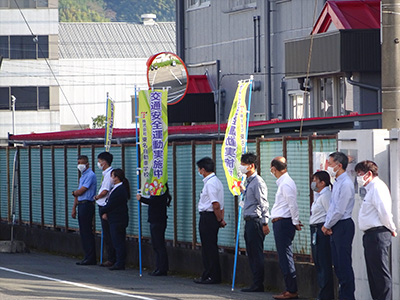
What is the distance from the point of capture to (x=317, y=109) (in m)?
23.8

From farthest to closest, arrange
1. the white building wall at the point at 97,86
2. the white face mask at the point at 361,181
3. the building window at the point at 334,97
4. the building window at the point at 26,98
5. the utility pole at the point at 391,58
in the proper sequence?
1. the white building wall at the point at 97,86
2. the building window at the point at 26,98
3. the building window at the point at 334,97
4. the utility pole at the point at 391,58
5. the white face mask at the point at 361,181

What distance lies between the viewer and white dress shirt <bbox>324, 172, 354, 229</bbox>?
11727mm

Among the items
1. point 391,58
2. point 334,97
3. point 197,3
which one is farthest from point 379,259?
point 197,3

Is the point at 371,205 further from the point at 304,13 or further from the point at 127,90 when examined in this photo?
the point at 127,90

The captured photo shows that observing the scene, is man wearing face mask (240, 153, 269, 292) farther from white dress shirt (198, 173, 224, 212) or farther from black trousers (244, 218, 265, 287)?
white dress shirt (198, 173, 224, 212)

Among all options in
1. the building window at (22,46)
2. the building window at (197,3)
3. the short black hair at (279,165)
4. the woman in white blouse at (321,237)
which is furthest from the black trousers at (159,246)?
the building window at (22,46)

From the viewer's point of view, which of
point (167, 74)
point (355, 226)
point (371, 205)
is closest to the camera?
point (371, 205)

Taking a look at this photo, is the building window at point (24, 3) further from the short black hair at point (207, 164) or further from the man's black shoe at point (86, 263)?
the short black hair at point (207, 164)

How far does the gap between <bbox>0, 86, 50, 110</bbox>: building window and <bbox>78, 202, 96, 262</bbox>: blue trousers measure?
4749cm

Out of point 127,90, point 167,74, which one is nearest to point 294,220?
point 167,74

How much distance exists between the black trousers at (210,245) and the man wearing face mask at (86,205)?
13.3 ft

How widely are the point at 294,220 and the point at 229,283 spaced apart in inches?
97.7

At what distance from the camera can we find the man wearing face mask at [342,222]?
1174 cm

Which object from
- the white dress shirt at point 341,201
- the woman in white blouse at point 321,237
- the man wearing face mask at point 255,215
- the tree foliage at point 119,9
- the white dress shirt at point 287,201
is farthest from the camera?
the tree foliage at point 119,9
